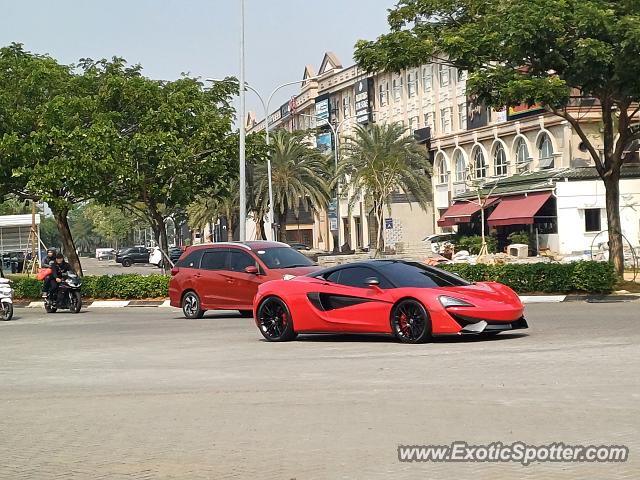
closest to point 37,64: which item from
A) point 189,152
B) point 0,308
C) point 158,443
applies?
point 189,152

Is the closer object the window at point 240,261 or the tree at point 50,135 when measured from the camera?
the window at point 240,261

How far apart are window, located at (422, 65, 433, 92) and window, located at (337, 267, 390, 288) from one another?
217ft

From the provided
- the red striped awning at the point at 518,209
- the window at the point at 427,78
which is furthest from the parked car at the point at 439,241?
the window at the point at 427,78

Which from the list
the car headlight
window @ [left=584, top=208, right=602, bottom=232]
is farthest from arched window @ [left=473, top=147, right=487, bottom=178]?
the car headlight

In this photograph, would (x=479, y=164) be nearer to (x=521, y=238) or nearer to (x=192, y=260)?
(x=521, y=238)

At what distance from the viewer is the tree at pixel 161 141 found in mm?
36344

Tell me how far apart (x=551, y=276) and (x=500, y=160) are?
1779 inches

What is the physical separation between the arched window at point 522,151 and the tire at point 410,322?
2089 inches

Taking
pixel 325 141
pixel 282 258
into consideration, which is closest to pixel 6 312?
pixel 282 258

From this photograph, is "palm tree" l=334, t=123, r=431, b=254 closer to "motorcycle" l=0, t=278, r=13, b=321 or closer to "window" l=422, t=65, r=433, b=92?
"window" l=422, t=65, r=433, b=92

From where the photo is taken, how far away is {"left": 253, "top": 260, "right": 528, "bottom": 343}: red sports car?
1566 centimetres

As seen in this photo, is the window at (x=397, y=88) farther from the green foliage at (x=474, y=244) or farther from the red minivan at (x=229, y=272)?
the red minivan at (x=229, y=272)

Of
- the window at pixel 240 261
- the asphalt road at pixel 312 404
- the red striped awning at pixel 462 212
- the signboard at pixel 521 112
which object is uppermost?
the signboard at pixel 521 112

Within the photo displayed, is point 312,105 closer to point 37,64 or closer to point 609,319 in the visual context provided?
point 37,64
